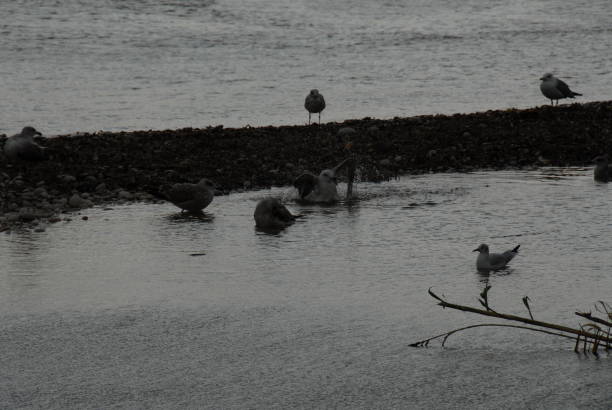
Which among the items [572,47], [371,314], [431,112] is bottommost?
[371,314]

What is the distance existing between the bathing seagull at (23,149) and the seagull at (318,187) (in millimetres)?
4015

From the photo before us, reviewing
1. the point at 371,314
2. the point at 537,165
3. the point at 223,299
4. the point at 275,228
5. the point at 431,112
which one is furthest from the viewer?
the point at 431,112

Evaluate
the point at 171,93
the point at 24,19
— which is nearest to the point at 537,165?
the point at 171,93

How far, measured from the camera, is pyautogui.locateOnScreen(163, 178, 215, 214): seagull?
10.5 meters

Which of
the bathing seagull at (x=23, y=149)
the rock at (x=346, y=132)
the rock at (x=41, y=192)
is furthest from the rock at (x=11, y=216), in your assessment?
the rock at (x=346, y=132)

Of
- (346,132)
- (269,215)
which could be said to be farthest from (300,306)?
(346,132)

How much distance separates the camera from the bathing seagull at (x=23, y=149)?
510 inches

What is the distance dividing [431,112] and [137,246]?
11.0m

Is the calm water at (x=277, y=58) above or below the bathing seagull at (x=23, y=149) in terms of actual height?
above

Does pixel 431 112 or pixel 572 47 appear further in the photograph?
pixel 572 47

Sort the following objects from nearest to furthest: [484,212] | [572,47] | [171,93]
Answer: [484,212], [171,93], [572,47]

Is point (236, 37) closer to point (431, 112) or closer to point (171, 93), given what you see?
point (171, 93)

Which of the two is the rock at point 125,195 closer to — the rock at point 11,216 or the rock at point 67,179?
the rock at point 67,179

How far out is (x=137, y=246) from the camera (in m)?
8.77
